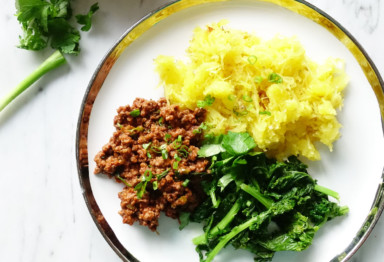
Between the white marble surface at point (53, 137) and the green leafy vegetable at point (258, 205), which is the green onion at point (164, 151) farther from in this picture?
the white marble surface at point (53, 137)

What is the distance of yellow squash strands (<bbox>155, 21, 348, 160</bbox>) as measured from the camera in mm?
3400

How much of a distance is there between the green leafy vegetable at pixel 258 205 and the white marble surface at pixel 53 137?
1.08m

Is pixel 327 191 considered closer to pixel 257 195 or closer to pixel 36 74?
pixel 257 195

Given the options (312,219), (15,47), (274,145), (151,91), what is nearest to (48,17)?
(15,47)

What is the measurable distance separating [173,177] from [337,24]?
5.99 feet

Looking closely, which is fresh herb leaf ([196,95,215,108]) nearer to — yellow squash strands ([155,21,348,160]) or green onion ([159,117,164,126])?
yellow squash strands ([155,21,348,160])

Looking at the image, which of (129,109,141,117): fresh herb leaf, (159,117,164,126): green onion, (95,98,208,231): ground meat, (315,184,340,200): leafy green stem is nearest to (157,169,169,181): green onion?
(95,98,208,231): ground meat

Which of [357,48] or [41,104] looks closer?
[357,48]

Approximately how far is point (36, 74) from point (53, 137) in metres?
0.59

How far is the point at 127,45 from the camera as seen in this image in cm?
367

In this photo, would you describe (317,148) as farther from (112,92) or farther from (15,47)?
(15,47)

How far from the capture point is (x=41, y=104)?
4.03 metres

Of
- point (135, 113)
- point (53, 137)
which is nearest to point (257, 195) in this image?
point (135, 113)

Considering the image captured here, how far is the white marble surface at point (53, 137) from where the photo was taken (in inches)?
154
